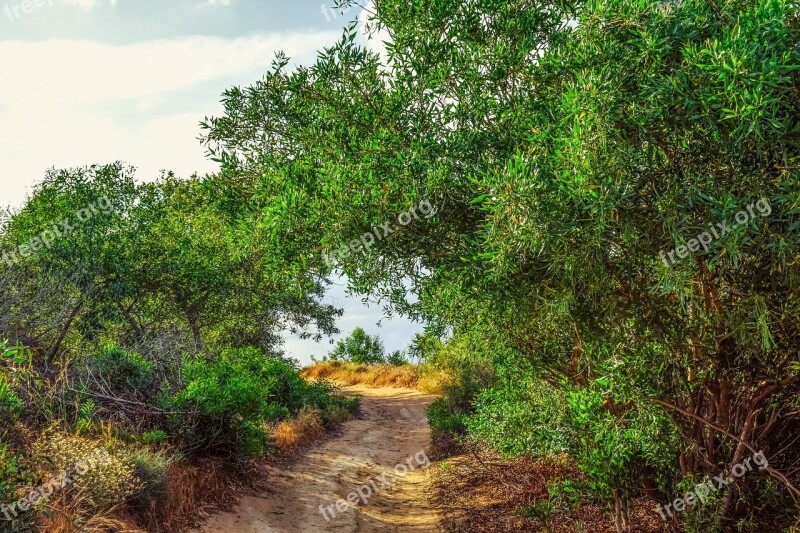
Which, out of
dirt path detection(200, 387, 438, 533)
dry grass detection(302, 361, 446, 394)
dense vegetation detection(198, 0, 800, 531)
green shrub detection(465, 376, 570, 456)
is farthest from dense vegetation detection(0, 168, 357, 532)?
dry grass detection(302, 361, 446, 394)

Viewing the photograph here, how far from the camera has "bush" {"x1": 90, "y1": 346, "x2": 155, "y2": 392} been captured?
10695 millimetres

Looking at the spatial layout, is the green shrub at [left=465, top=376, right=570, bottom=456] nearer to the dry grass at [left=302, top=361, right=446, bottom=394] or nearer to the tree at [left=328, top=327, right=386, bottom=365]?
the dry grass at [left=302, top=361, right=446, bottom=394]

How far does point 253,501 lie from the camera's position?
36.7ft

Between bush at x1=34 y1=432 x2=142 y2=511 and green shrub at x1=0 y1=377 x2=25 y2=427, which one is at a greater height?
green shrub at x1=0 y1=377 x2=25 y2=427

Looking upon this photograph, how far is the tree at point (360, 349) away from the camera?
45344 mm

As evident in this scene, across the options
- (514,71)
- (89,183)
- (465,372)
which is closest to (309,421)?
(465,372)

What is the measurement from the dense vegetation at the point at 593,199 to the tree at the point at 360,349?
36577mm

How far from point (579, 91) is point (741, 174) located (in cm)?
157

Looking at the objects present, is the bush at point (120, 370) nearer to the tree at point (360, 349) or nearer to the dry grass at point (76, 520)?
the dry grass at point (76, 520)

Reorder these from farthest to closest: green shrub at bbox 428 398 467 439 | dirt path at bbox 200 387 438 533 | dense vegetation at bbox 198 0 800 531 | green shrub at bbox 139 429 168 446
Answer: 1. green shrub at bbox 428 398 467 439
2. dirt path at bbox 200 387 438 533
3. green shrub at bbox 139 429 168 446
4. dense vegetation at bbox 198 0 800 531

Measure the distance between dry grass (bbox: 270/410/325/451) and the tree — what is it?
24781 millimetres

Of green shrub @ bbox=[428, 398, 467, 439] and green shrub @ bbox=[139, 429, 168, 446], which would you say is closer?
green shrub @ bbox=[139, 429, 168, 446]

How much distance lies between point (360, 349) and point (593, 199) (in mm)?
41702

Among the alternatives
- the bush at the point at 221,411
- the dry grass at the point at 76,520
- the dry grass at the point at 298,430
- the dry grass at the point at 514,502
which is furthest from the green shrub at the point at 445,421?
the dry grass at the point at 76,520
